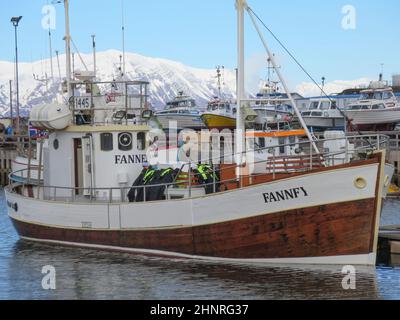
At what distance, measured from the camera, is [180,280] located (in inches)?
896

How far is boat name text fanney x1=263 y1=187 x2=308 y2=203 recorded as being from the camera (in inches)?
885

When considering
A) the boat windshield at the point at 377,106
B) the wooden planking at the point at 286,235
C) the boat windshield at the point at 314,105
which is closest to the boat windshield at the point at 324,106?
the boat windshield at the point at 314,105

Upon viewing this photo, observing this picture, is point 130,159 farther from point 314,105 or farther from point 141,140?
point 314,105

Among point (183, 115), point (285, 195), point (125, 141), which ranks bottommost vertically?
point (285, 195)

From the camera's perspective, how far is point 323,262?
2298 centimetres

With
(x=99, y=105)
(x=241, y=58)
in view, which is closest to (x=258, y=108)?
(x=99, y=105)

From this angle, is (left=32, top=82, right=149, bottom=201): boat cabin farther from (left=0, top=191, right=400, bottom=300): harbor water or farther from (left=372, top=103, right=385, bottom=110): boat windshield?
(left=372, top=103, right=385, bottom=110): boat windshield

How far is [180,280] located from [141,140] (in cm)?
708

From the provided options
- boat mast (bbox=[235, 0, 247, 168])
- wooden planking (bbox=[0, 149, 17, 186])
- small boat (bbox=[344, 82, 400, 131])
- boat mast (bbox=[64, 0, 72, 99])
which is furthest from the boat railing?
small boat (bbox=[344, 82, 400, 131])

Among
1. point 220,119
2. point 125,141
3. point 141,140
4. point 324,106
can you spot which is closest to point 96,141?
point 125,141

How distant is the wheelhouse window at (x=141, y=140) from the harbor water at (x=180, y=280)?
390cm

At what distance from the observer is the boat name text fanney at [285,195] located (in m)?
22.5

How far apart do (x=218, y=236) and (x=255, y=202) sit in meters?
1.62

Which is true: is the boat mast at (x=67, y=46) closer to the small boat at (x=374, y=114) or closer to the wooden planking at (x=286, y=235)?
the wooden planking at (x=286, y=235)
